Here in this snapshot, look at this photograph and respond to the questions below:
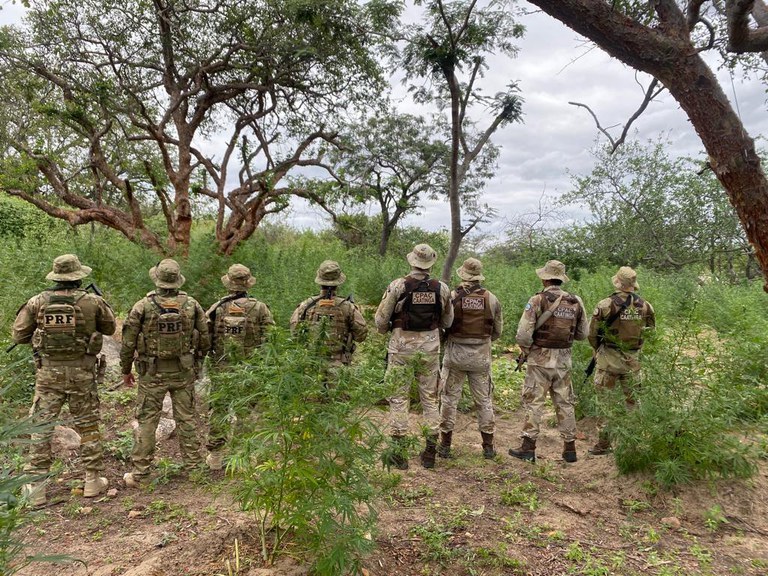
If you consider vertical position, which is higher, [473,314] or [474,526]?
[473,314]

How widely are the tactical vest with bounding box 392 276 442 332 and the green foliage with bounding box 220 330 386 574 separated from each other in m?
2.11

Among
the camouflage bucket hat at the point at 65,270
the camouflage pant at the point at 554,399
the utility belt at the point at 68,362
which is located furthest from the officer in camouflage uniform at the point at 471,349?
the camouflage bucket hat at the point at 65,270

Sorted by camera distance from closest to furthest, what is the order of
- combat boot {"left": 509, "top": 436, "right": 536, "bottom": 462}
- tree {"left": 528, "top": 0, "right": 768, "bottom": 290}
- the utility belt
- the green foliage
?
1. the green foliage
2. tree {"left": 528, "top": 0, "right": 768, "bottom": 290}
3. the utility belt
4. combat boot {"left": 509, "top": 436, "right": 536, "bottom": 462}

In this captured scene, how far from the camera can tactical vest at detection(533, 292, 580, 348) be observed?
4832 millimetres

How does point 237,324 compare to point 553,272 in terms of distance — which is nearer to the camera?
point 237,324

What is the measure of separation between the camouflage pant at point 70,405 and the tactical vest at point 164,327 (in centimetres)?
69

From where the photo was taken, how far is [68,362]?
13.9 ft

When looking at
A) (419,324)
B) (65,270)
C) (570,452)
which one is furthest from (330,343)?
(570,452)

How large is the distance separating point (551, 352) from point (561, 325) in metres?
0.31

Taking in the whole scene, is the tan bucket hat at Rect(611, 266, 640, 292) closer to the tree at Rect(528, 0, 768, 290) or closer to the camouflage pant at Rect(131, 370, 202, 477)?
the tree at Rect(528, 0, 768, 290)

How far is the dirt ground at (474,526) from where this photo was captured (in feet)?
9.93

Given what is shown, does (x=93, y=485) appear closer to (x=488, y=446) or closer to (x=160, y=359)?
(x=160, y=359)

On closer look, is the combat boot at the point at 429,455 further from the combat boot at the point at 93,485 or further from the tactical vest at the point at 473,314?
the combat boot at the point at 93,485

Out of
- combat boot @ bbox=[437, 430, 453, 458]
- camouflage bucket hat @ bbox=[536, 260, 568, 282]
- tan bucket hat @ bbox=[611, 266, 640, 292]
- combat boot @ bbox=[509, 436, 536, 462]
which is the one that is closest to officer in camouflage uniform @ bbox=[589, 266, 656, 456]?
tan bucket hat @ bbox=[611, 266, 640, 292]
